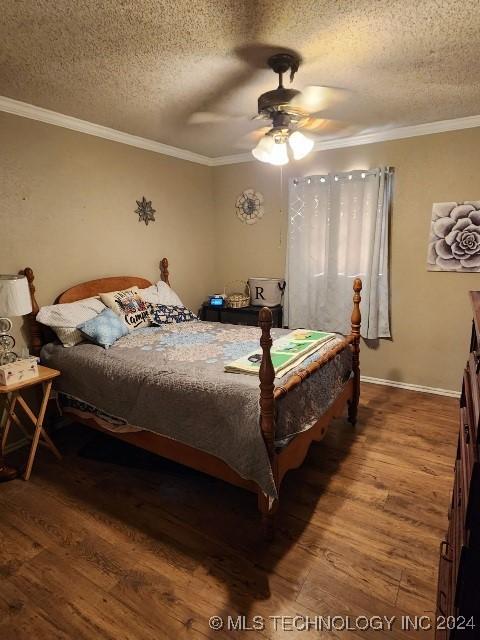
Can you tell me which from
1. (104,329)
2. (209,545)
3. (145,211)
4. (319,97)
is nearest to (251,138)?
(319,97)

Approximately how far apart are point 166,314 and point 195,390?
1554 mm

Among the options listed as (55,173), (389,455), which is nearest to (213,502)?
(389,455)

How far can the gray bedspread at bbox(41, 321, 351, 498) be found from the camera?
179 centimetres

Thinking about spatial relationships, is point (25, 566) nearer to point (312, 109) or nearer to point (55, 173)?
point (55, 173)

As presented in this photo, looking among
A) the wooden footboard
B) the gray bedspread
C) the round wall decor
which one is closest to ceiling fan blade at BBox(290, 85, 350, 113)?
the round wall decor

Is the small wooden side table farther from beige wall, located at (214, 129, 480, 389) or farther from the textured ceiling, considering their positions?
beige wall, located at (214, 129, 480, 389)

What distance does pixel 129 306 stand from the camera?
317 cm

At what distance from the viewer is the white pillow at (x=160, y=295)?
11.5ft

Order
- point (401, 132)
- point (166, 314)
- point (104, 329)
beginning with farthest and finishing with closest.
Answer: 1. point (166, 314)
2. point (401, 132)
3. point (104, 329)

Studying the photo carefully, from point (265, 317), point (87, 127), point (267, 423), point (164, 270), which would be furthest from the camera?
point (164, 270)

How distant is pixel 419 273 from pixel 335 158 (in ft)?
4.71

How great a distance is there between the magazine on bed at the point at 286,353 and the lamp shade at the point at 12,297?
1384mm

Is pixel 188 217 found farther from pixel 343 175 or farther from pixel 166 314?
pixel 343 175

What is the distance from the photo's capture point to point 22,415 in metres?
2.81
